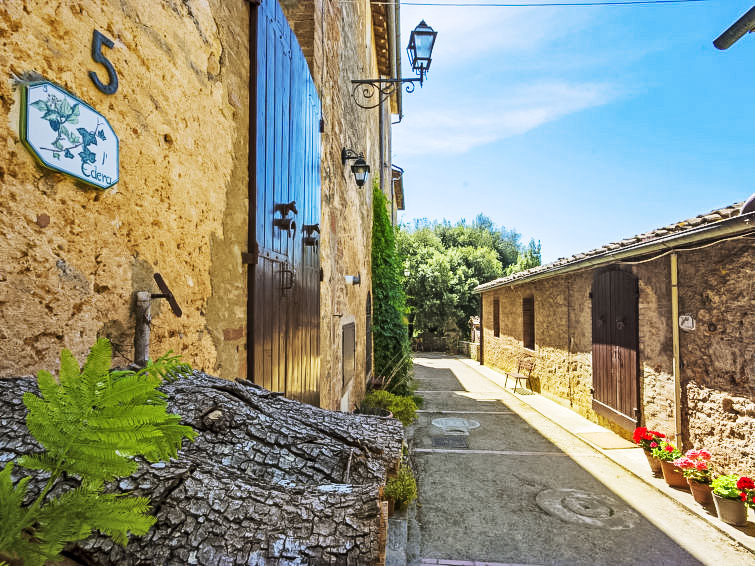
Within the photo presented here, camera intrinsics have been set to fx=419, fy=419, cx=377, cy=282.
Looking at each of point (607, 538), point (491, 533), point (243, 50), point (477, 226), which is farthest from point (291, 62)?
point (477, 226)

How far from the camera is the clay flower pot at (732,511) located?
3.70 meters

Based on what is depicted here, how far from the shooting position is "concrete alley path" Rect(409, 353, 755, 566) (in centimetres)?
335

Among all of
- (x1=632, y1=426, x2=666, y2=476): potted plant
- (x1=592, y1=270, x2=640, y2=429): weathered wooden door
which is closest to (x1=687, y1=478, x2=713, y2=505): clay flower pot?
(x1=632, y1=426, x2=666, y2=476): potted plant

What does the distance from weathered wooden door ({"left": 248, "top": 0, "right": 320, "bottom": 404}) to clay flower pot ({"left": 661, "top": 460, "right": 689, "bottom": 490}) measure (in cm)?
393

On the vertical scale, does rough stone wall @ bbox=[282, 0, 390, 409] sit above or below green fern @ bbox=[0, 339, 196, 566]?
above

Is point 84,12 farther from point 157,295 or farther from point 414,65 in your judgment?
point 414,65

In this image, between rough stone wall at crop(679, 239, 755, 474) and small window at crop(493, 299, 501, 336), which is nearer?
rough stone wall at crop(679, 239, 755, 474)

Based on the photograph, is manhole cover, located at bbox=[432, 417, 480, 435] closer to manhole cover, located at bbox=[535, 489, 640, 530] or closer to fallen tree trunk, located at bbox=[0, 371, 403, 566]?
manhole cover, located at bbox=[535, 489, 640, 530]

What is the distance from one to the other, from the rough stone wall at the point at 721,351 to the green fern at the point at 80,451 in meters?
5.20

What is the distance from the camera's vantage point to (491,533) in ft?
12.1

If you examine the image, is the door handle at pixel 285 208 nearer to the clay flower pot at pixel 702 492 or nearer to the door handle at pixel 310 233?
the door handle at pixel 310 233

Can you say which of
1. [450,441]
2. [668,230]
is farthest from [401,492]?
[668,230]

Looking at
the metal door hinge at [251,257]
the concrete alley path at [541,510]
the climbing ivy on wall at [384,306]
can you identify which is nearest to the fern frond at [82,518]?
the metal door hinge at [251,257]

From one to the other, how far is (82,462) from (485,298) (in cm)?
1644
